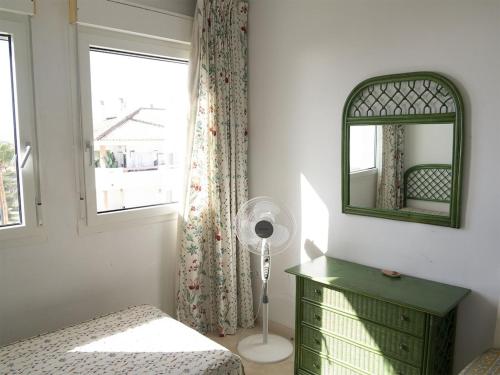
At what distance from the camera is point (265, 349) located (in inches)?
117

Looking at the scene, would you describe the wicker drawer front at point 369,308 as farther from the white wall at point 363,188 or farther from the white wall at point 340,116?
the white wall at point 363,188

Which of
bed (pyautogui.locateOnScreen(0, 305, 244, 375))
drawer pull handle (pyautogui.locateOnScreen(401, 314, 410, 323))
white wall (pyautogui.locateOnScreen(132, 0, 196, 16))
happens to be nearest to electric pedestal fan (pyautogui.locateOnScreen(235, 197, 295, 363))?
bed (pyautogui.locateOnScreen(0, 305, 244, 375))

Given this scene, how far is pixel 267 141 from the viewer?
10.5ft

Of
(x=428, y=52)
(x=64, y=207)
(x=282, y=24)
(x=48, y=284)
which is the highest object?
(x=282, y=24)

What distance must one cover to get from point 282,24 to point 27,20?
5.30 feet

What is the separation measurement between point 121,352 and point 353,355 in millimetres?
1260

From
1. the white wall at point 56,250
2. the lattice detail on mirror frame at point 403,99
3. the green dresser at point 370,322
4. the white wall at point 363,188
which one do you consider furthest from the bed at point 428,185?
the white wall at point 56,250

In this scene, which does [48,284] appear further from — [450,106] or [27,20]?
[450,106]

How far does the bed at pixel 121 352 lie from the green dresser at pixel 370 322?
2.05 ft

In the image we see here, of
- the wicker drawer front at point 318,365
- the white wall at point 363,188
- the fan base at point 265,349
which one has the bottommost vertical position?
the fan base at point 265,349

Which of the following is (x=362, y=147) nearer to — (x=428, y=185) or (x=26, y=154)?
(x=428, y=185)

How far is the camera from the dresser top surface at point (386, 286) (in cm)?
211

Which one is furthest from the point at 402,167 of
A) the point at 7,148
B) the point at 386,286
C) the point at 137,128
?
the point at 7,148

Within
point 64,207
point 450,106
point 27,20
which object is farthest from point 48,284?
point 450,106
